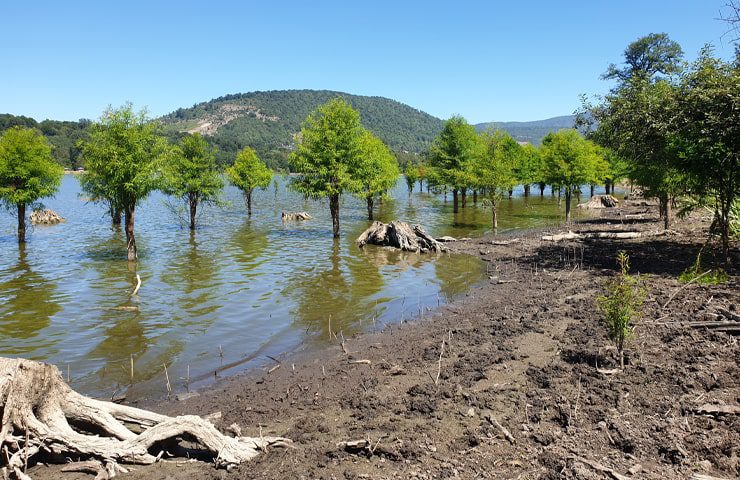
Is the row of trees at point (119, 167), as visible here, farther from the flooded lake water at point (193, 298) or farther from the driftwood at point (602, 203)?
the driftwood at point (602, 203)

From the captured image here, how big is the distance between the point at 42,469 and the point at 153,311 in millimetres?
12320

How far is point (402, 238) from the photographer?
108 feet

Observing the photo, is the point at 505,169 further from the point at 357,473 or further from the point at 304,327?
the point at 357,473

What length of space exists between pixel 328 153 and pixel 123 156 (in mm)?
14943

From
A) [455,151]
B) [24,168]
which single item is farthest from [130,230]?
[455,151]

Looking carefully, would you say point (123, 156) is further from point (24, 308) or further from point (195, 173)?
point (195, 173)

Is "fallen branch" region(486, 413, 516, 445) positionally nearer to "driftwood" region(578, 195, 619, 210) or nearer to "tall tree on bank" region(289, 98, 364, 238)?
"tall tree on bank" region(289, 98, 364, 238)

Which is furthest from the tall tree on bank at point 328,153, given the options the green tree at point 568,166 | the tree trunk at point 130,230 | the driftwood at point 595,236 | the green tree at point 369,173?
the green tree at point 568,166

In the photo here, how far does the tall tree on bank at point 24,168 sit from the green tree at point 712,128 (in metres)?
40.7

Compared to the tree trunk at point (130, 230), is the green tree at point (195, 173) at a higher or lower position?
higher

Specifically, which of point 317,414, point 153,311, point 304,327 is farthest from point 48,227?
point 317,414

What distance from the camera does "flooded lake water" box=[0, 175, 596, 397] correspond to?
14.3 meters

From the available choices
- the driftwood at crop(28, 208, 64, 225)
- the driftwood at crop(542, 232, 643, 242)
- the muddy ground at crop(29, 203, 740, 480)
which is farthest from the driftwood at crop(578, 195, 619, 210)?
the driftwood at crop(28, 208, 64, 225)

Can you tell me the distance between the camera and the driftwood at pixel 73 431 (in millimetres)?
6961
